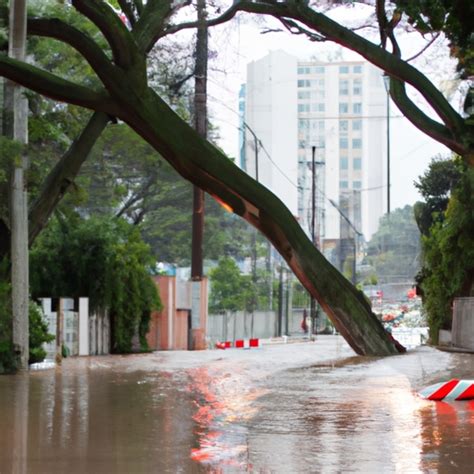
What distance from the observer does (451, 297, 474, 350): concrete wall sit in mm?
22703

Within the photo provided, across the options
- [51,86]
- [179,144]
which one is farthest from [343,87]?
[51,86]

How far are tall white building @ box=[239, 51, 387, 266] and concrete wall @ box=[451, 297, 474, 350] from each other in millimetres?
33290

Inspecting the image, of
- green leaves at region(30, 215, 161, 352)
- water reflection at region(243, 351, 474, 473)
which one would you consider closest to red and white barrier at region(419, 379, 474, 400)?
water reflection at region(243, 351, 474, 473)

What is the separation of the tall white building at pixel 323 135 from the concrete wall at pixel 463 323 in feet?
109

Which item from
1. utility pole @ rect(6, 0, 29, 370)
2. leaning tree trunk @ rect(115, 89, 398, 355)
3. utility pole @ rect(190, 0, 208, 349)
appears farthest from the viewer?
utility pole @ rect(190, 0, 208, 349)

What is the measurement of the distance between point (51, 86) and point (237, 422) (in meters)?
10.2

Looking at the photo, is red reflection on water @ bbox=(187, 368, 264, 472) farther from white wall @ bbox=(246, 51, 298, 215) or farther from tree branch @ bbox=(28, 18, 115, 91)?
white wall @ bbox=(246, 51, 298, 215)

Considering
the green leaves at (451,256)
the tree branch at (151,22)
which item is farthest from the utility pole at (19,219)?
the green leaves at (451,256)

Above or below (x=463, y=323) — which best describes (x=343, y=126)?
above

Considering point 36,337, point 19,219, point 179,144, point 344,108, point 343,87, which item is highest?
point 343,87

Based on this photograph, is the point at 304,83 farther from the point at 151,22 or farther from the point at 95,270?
the point at 151,22

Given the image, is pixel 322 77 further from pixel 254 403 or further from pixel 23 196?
pixel 254 403

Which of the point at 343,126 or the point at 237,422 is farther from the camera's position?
the point at 343,126

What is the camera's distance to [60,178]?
20875 millimetres
